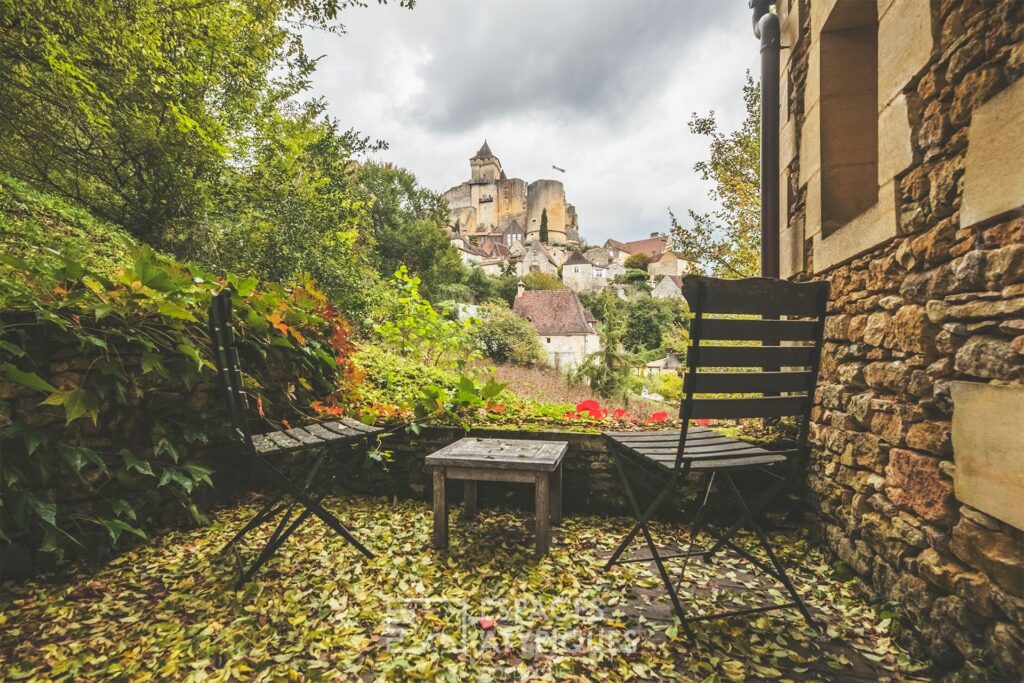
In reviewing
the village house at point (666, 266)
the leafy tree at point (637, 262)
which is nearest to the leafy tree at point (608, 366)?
the leafy tree at point (637, 262)

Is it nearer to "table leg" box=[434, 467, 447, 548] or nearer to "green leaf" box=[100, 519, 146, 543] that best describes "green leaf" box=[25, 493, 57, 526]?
"green leaf" box=[100, 519, 146, 543]

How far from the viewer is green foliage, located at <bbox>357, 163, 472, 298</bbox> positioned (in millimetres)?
18672

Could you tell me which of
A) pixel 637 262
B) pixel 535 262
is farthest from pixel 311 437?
pixel 637 262

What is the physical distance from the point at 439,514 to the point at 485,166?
A: 230 feet

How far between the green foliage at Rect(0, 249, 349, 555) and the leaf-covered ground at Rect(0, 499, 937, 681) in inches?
13.8

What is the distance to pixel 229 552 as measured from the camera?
242cm

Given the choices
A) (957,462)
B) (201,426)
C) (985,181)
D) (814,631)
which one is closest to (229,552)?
(201,426)

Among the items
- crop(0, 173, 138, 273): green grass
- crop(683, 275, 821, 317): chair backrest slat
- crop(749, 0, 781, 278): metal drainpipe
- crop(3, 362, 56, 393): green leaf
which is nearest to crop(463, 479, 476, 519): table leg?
crop(683, 275, 821, 317): chair backrest slat

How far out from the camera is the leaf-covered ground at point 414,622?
63.2 inches

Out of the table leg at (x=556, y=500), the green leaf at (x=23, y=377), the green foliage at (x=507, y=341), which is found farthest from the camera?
the green foliage at (x=507, y=341)

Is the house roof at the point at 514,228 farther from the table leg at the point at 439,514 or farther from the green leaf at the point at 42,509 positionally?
the green leaf at the point at 42,509

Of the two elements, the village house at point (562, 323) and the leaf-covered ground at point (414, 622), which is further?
the village house at point (562, 323)

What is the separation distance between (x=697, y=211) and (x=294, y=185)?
7.41m

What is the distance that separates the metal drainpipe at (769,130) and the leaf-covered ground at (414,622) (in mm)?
2014
